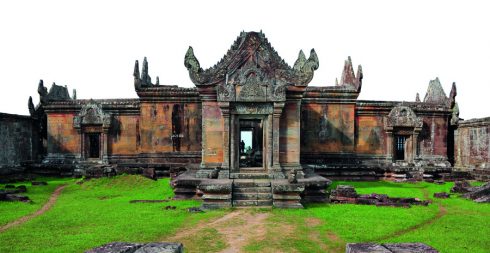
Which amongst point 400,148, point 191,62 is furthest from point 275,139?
point 400,148

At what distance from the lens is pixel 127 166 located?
21047mm

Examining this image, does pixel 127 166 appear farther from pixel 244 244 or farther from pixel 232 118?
pixel 244 244

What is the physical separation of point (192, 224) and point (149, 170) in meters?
10.7

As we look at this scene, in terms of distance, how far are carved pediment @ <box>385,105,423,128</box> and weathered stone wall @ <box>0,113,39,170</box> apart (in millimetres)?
21709

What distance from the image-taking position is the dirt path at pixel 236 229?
8594 millimetres

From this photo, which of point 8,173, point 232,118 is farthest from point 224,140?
point 8,173

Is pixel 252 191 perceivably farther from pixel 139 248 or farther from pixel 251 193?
pixel 139 248

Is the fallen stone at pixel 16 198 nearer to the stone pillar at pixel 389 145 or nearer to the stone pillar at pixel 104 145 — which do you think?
the stone pillar at pixel 104 145

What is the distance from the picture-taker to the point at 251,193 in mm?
13047

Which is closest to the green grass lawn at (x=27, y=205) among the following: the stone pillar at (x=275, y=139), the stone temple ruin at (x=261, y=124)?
the stone temple ruin at (x=261, y=124)

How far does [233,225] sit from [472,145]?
59.3 feet

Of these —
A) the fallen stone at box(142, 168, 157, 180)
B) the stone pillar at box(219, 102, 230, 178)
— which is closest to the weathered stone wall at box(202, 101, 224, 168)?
the stone pillar at box(219, 102, 230, 178)

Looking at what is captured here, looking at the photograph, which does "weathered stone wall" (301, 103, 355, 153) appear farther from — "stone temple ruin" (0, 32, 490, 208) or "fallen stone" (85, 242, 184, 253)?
"fallen stone" (85, 242, 184, 253)

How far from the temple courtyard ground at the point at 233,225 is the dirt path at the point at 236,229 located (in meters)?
0.02
